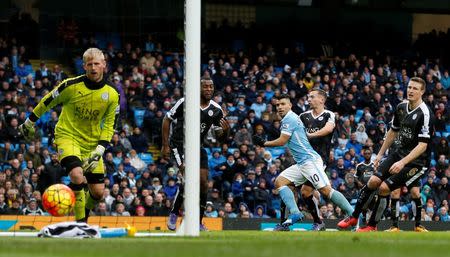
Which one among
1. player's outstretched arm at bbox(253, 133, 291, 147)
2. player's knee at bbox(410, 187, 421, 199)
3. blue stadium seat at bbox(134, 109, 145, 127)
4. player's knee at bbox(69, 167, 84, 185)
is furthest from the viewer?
blue stadium seat at bbox(134, 109, 145, 127)

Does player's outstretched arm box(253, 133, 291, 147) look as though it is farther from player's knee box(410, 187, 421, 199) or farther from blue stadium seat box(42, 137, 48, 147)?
blue stadium seat box(42, 137, 48, 147)

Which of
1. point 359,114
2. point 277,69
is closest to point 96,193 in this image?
point 359,114

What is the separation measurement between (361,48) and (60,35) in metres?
15.6

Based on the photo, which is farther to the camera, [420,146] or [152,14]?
[152,14]

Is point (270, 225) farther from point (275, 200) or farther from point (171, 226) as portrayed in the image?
point (171, 226)

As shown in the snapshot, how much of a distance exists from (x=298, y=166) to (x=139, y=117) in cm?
818

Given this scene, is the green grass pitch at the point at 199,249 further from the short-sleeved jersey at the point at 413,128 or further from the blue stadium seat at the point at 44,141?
the blue stadium seat at the point at 44,141

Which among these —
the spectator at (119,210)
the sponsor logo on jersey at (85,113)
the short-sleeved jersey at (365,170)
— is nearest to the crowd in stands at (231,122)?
the spectator at (119,210)

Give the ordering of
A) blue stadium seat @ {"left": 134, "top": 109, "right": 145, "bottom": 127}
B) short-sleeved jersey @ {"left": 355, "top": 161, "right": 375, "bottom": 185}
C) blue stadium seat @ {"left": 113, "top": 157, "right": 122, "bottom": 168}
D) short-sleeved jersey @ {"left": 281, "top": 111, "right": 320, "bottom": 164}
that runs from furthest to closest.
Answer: blue stadium seat @ {"left": 134, "top": 109, "right": 145, "bottom": 127} → blue stadium seat @ {"left": 113, "top": 157, "right": 122, "bottom": 168} → short-sleeved jersey @ {"left": 355, "top": 161, "right": 375, "bottom": 185} → short-sleeved jersey @ {"left": 281, "top": 111, "right": 320, "bottom": 164}

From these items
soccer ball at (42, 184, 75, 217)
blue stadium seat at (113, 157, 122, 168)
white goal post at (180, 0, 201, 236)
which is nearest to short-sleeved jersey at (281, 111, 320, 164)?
white goal post at (180, 0, 201, 236)

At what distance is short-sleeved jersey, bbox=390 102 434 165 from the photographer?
16.4 m

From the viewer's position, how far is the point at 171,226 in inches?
612

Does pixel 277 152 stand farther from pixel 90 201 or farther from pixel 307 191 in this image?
pixel 90 201

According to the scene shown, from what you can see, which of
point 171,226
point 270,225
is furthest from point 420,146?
point 270,225
